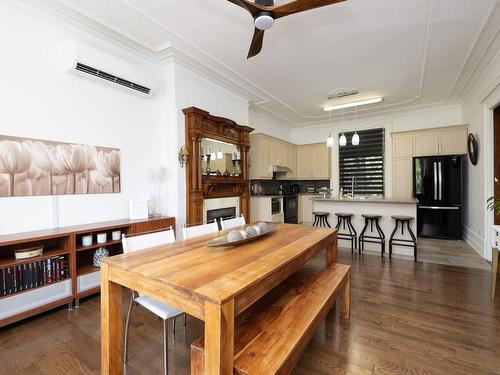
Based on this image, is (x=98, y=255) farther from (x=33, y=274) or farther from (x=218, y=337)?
(x=218, y=337)

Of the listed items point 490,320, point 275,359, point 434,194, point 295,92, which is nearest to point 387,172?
point 434,194

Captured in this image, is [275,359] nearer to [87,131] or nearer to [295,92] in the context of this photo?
[87,131]

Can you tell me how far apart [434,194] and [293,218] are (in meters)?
3.07

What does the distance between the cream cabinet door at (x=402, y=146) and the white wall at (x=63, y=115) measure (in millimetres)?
5097

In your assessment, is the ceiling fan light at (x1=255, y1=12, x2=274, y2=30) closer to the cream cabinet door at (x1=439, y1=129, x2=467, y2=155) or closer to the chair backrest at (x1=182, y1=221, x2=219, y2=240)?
the chair backrest at (x1=182, y1=221, x2=219, y2=240)

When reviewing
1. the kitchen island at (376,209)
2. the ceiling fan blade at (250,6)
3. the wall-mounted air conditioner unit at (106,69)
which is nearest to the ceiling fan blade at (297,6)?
the ceiling fan blade at (250,6)

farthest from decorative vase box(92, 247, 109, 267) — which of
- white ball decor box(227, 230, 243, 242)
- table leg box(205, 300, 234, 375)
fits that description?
table leg box(205, 300, 234, 375)

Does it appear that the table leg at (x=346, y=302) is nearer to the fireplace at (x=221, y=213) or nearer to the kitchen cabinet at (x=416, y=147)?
the fireplace at (x=221, y=213)

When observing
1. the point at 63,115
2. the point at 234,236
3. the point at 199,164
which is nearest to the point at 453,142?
the point at 199,164

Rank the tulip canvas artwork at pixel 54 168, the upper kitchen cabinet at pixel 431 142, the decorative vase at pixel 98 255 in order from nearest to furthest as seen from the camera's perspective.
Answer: the tulip canvas artwork at pixel 54 168
the decorative vase at pixel 98 255
the upper kitchen cabinet at pixel 431 142

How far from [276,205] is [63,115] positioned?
421 cm

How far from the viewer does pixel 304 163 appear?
23.8 feet

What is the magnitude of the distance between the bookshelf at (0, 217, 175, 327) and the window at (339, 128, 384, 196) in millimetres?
5594

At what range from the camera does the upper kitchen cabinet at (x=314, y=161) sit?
693cm
